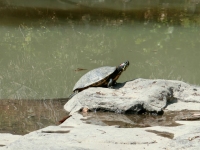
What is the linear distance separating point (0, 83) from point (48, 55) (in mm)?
1499

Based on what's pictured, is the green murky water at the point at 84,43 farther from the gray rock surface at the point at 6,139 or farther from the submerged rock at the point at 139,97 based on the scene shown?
the gray rock surface at the point at 6,139

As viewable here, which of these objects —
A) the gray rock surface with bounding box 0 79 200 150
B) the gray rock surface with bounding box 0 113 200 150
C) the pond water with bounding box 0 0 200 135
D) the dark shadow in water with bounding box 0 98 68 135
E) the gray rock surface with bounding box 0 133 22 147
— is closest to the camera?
the gray rock surface with bounding box 0 113 200 150

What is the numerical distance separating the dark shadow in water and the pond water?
4.1 inches

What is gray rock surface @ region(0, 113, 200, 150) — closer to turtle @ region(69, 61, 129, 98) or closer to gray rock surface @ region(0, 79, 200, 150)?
gray rock surface @ region(0, 79, 200, 150)

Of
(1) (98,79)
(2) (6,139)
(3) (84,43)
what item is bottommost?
(2) (6,139)

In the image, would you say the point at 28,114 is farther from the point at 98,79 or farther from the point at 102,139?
the point at 102,139

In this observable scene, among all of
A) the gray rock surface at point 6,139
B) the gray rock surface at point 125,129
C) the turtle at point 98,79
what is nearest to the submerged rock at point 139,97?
the gray rock surface at point 125,129

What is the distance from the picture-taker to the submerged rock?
4172mm

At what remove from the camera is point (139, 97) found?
4.28 meters

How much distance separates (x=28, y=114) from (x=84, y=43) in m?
3.35

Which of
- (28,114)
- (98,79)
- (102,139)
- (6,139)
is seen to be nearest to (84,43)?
(98,79)

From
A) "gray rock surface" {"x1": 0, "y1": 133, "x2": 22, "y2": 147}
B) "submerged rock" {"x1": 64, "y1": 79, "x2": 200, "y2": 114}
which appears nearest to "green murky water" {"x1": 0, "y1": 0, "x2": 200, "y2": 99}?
"submerged rock" {"x1": 64, "y1": 79, "x2": 200, "y2": 114}

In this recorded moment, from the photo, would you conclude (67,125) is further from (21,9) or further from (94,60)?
(21,9)

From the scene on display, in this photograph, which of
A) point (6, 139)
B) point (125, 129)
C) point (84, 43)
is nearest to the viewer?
point (6, 139)
